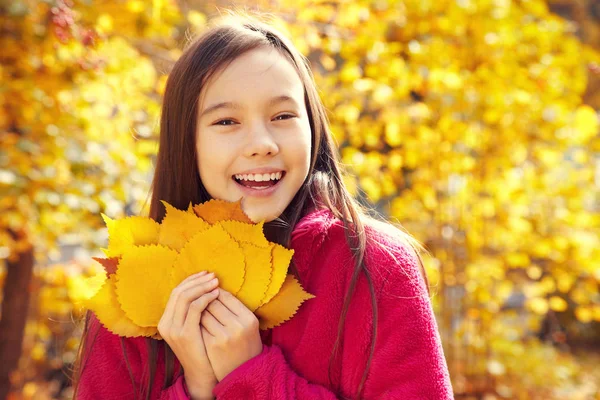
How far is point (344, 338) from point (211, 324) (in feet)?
0.84

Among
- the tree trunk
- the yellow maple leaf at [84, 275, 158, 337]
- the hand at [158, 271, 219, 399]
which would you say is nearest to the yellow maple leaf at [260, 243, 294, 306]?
the hand at [158, 271, 219, 399]

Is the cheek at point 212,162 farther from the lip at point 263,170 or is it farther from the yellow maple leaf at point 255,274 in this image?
the yellow maple leaf at point 255,274

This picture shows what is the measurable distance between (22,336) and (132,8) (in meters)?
2.22

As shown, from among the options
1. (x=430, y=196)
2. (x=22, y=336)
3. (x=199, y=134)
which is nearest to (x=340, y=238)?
(x=199, y=134)

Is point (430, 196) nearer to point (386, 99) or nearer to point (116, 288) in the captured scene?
point (386, 99)

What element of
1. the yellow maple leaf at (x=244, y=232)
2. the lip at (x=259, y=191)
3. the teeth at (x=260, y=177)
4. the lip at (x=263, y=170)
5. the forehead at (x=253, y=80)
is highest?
the forehead at (x=253, y=80)

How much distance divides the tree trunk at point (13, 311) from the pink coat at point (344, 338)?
2763 millimetres

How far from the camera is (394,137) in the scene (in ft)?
10.6

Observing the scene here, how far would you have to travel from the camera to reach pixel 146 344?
4.48 ft

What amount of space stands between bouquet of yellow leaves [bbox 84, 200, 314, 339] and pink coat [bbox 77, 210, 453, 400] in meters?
0.06

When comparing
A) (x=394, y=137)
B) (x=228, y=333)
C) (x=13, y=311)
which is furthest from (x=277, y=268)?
(x=13, y=311)

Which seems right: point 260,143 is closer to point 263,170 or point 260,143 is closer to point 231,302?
point 263,170

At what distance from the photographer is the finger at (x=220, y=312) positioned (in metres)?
1.22

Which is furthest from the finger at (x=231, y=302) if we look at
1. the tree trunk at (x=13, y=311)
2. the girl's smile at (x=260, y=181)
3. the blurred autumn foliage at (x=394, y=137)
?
the tree trunk at (x=13, y=311)
